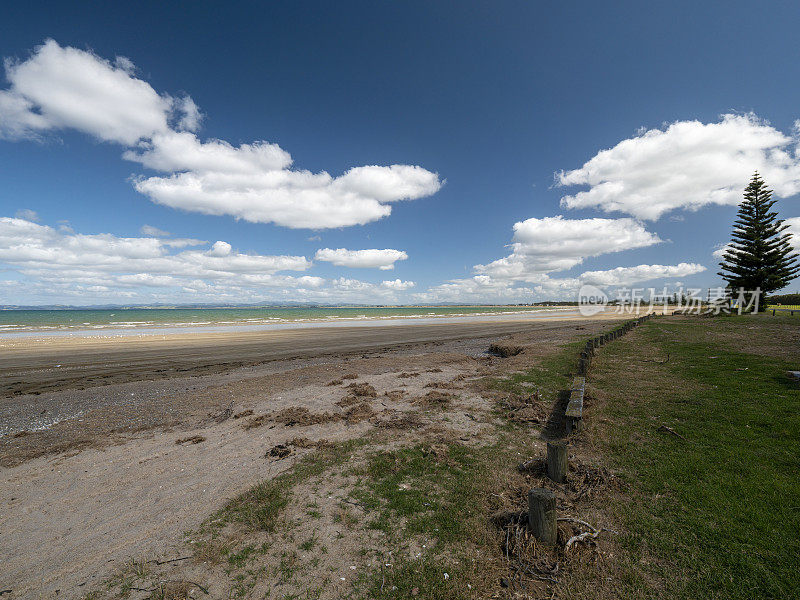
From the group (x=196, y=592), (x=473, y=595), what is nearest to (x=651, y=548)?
(x=473, y=595)

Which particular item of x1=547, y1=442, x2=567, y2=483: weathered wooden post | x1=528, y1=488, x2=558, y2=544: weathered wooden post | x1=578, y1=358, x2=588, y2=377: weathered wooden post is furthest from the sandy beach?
x1=528, y1=488, x2=558, y2=544: weathered wooden post

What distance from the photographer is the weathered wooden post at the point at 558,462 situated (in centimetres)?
592

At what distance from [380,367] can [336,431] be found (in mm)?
8980

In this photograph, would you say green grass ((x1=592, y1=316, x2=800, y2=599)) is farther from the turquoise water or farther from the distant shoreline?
the turquoise water

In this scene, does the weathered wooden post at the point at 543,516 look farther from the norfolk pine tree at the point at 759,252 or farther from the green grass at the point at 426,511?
the norfolk pine tree at the point at 759,252

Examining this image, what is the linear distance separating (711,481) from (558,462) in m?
2.43

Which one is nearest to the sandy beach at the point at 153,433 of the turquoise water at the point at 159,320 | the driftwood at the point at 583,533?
the driftwood at the point at 583,533

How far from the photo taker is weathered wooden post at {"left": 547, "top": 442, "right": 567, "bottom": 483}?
19.4ft

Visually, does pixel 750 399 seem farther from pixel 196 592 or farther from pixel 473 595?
pixel 196 592

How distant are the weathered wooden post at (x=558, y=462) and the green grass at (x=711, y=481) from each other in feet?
3.32

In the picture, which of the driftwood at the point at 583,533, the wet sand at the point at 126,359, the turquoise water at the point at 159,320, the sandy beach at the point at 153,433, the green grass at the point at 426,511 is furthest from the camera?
the turquoise water at the point at 159,320

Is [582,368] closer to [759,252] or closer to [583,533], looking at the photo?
[583,533]

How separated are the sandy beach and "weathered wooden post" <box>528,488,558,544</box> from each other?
373 centimetres

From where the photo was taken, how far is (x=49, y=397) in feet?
44.5
